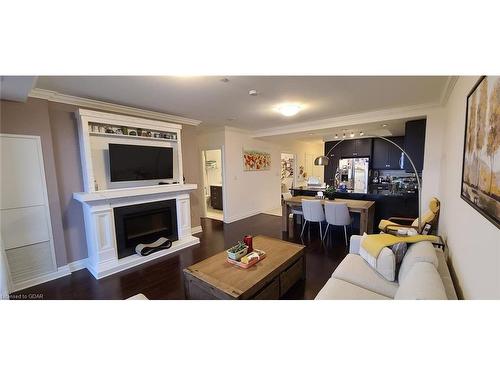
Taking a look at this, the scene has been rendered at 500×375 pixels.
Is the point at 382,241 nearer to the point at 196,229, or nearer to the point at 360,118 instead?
the point at 360,118

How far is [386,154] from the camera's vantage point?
18.4 ft

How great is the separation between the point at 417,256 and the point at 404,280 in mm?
272

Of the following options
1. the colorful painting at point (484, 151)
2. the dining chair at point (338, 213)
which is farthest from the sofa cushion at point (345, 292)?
the dining chair at point (338, 213)

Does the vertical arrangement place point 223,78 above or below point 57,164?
above

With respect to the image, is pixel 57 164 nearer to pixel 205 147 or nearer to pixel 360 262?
pixel 205 147

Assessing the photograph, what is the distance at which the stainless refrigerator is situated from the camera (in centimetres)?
588

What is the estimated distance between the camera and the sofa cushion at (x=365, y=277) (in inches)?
63.6

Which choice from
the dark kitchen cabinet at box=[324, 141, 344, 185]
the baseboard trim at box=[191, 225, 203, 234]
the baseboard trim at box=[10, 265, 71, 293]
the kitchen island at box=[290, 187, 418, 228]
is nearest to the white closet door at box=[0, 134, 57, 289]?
the baseboard trim at box=[10, 265, 71, 293]

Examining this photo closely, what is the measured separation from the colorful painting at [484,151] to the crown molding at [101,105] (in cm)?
372
